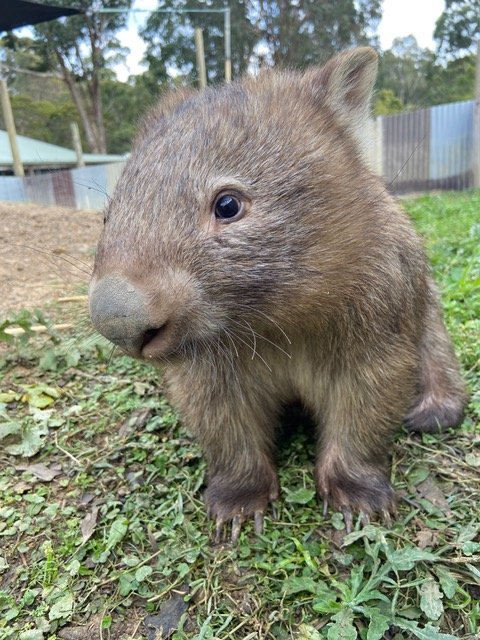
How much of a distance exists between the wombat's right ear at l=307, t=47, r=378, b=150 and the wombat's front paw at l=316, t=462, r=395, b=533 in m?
1.20

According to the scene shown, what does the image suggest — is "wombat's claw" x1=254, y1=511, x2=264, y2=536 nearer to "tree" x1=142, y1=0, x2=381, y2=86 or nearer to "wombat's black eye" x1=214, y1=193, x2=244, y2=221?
"wombat's black eye" x1=214, y1=193, x2=244, y2=221

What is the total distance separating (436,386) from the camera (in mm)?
2412

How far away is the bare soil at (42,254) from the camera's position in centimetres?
405

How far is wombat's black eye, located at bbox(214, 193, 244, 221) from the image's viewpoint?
5.04 ft

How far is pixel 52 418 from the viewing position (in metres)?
2.64

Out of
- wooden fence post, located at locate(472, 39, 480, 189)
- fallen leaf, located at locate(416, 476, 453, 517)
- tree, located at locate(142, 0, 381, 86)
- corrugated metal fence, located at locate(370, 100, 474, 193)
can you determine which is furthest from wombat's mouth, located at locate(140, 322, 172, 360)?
wooden fence post, located at locate(472, 39, 480, 189)

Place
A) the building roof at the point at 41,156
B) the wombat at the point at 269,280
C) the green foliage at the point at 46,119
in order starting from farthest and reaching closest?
the green foliage at the point at 46,119, the building roof at the point at 41,156, the wombat at the point at 269,280

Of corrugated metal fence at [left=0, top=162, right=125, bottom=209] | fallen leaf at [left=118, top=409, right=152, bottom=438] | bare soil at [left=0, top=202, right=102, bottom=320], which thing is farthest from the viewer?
corrugated metal fence at [left=0, top=162, right=125, bottom=209]

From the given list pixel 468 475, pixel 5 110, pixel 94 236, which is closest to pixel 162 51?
pixel 5 110

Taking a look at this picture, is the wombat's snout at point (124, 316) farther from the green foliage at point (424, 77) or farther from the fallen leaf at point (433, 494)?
the green foliage at point (424, 77)

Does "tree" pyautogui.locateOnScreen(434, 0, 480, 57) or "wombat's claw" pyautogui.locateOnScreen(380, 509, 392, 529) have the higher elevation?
"tree" pyautogui.locateOnScreen(434, 0, 480, 57)

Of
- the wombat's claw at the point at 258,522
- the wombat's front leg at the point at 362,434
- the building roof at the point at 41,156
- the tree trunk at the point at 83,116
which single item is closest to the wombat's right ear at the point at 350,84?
the wombat's front leg at the point at 362,434

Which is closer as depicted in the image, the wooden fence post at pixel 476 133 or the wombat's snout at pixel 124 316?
the wombat's snout at pixel 124 316

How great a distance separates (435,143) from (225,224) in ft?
37.9
